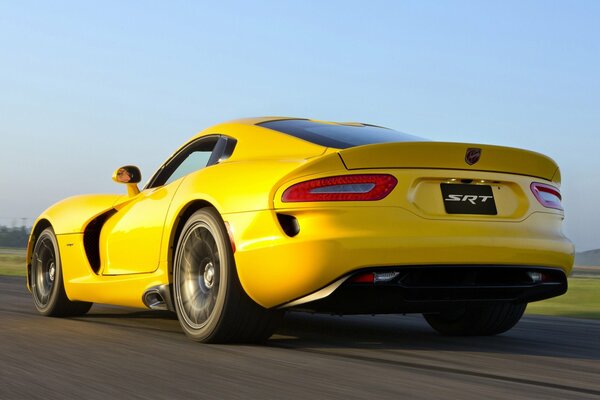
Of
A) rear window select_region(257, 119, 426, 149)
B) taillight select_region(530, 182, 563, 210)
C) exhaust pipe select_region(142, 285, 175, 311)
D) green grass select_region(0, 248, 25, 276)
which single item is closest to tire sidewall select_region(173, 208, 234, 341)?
exhaust pipe select_region(142, 285, 175, 311)

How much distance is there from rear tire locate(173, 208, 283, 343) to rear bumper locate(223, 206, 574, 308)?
0.11 metres

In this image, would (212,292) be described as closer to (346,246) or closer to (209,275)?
(209,275)

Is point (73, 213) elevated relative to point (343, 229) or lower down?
lower down

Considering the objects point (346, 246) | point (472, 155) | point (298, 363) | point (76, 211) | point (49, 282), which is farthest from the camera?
point (49, 282)

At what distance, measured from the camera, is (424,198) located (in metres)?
4.79

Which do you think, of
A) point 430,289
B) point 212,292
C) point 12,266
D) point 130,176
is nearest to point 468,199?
point 430,289

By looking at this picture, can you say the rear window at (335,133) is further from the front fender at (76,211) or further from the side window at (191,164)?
the front fender at (76,211)

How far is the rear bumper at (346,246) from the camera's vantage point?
461 cm

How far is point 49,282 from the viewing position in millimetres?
7496

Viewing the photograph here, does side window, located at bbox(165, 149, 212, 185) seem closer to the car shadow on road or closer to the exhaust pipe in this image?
the exhaust pipe

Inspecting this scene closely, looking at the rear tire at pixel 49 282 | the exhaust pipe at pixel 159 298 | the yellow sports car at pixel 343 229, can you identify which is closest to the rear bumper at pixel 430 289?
the yellow sports car at pixel 343 229

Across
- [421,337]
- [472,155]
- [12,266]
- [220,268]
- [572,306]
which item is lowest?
[12,266]

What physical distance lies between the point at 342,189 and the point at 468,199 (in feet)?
2.39

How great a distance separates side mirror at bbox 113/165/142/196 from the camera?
22.2 feet
